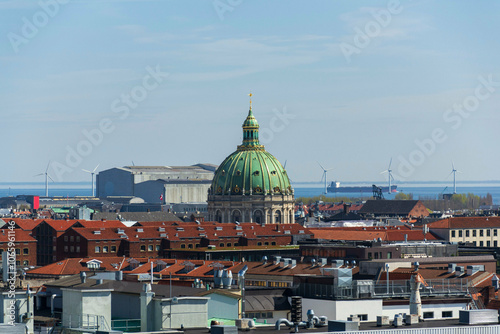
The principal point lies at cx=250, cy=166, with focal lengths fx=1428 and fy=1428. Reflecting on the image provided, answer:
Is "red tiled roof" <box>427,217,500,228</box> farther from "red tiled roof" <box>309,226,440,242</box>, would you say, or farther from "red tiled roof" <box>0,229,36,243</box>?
"red tiled roof" <box>0,229,36,243</box>

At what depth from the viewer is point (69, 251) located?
401 ft

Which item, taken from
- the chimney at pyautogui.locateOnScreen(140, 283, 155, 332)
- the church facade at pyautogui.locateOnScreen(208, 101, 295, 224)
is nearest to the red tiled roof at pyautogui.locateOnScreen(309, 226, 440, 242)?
the church facade at pyautogui.locateOnScreen(208, 101, 295, 224)

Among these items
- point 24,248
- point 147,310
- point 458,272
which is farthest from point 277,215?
point 147,310

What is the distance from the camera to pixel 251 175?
193750 millimetres

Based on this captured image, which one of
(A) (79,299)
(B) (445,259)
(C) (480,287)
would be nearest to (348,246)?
(B) (445,259)

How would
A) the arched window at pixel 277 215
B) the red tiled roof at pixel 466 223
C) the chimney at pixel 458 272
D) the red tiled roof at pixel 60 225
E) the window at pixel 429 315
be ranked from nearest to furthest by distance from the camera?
the window at pixel 429 315 → the chimney at pixel 458 272 → the red tiled roof at pixel 60 225 → the red tiled roof at pixel 466 223 → the arched window at pixel 277 215

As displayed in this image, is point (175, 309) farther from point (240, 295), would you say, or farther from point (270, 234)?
point (270, 234)

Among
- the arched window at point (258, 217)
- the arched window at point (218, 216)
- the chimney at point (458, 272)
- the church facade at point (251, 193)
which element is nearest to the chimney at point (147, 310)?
the chimney at point (458, 272)

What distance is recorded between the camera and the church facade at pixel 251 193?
193000mm

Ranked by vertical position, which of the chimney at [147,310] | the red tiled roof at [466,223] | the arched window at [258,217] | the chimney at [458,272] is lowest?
the chimney at [147,310]

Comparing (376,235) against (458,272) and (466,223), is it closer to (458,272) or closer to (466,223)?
(466,223)

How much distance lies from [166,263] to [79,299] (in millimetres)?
42349

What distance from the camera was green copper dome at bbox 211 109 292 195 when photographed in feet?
636

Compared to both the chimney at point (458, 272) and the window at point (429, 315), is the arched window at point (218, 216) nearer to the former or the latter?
the chimney at point (458, 272)
